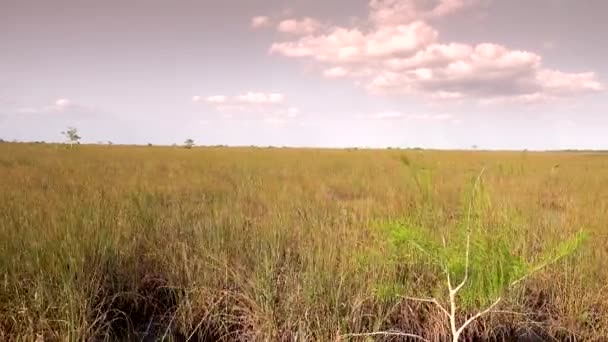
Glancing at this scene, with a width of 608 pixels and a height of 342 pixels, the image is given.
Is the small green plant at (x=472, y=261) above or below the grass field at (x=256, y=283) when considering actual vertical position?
above

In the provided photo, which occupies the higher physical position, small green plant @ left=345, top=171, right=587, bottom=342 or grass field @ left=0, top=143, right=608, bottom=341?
small green plant @ left=345, top=171, right=587, bottom=342

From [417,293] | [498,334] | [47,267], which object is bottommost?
[498,334]

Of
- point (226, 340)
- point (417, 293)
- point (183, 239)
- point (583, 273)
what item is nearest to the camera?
point (226, 340)

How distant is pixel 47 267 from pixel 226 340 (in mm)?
1506

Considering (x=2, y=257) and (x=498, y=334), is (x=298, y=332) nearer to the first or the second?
(x=498, y=334)

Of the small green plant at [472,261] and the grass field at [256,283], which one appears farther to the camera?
A: the grass field at [256,283]

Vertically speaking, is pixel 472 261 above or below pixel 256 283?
above

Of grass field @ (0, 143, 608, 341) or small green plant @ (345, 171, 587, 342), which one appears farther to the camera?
grass field @ (0, 143, 608, 341)

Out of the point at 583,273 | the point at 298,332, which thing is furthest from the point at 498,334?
the point at 298,332

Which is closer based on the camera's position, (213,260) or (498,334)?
(498,334)

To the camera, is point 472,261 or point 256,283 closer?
point 472,261

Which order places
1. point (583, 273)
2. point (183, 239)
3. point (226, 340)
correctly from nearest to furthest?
point (226, 340), point (583, 273), point (183, 239)

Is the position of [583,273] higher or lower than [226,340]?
higher

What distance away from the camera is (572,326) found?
3211mm
